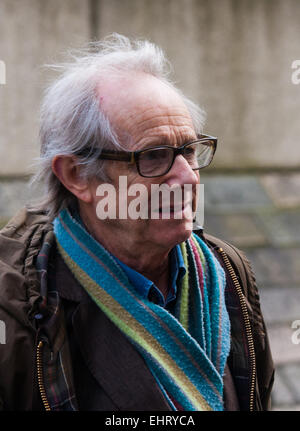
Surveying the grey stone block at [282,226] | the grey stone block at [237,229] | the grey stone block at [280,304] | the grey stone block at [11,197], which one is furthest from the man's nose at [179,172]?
the grey stone block at [282,226]

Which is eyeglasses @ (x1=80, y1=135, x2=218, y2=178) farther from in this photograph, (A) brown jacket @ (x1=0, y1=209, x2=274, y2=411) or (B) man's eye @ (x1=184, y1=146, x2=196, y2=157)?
(A) brown jacket @ (x1=0, y1=209, x2=274, y2=411)

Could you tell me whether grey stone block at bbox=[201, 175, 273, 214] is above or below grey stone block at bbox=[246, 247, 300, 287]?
above

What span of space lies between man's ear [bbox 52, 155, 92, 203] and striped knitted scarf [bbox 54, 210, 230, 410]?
9cm

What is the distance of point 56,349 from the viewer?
1.50m

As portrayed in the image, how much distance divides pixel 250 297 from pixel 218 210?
11.7 feet

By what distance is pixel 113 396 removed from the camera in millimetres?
1523

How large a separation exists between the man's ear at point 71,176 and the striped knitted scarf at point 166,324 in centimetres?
9

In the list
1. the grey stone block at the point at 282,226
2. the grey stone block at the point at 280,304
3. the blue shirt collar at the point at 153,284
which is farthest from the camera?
the grey stone block at the point at 282,226

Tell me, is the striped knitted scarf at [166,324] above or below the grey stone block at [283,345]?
above

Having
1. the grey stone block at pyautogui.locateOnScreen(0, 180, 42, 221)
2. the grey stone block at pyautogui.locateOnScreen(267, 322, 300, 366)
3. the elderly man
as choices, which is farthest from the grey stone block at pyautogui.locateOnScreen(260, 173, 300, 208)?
the elderly man

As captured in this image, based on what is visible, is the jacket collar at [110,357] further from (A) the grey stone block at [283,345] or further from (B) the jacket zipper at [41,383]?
(A) the grey stone block at [283,345]

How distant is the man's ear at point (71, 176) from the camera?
1.74m

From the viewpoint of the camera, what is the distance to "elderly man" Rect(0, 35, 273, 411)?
5.00ft

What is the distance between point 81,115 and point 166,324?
673mm
